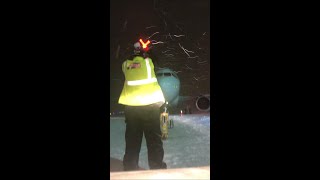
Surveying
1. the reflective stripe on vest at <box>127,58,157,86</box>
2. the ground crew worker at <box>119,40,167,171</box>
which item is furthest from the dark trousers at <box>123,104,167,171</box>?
the reflective stripe on vest at <box>127,58,157,86</box>

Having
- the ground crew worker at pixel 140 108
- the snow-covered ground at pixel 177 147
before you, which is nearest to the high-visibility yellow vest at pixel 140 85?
the ground crew worker at pixel 140 108

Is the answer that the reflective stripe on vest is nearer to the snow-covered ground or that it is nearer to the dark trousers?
the dark trousers

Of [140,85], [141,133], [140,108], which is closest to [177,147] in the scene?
[141,133]

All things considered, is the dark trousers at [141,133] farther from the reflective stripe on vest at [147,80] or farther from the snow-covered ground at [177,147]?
the reflective stripe on vest at [147,80]

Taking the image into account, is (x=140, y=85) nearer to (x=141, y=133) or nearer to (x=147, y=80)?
(x=147, y=80)

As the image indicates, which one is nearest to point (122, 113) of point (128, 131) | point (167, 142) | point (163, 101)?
point (128, 131)

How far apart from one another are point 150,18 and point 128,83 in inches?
28.8

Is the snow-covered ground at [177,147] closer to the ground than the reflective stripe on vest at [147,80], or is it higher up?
closer to the ground

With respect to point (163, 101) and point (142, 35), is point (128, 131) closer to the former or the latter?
point (163, 101)

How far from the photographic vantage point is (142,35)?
13.6ft

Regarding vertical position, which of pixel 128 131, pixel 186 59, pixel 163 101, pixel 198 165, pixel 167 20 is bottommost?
pixel 198 165

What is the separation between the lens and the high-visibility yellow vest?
4.02m

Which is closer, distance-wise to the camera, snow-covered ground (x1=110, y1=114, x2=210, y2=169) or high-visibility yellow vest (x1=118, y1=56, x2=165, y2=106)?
high-visibility yellow vest (x1=118, y1=56, x2=165, y2=106)

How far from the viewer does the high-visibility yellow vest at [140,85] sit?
13.2ft
